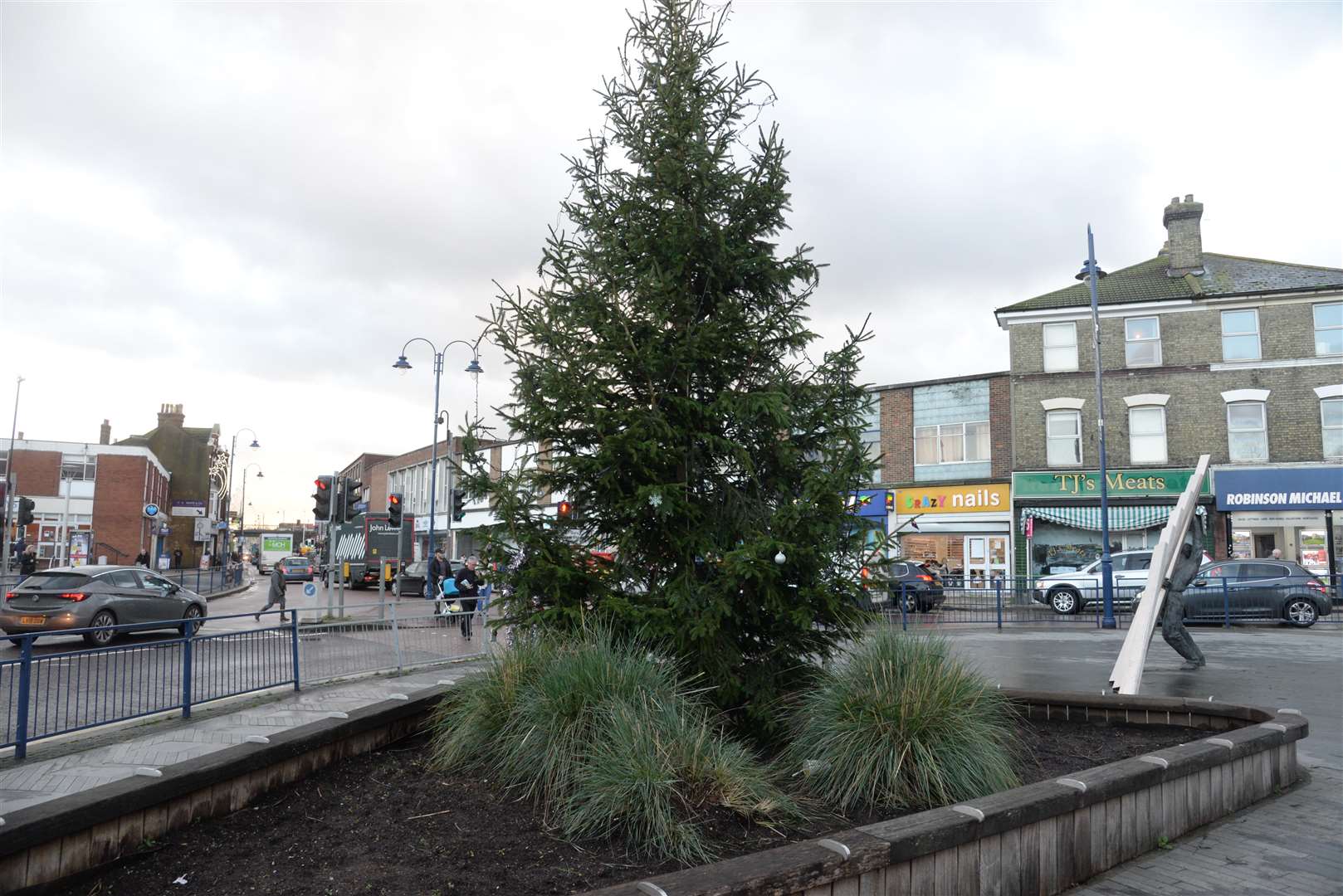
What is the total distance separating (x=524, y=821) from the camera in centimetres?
489

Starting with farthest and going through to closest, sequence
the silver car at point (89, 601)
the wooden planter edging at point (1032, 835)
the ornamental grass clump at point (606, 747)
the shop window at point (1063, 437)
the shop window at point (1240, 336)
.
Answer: the shop window at point (1063, 437) → the shop window at point (1240, 336) → the silver car at point (89, 601) → the ornamental grass clump at point (606, 747) → the wooden planter edging at point (1032, 835)

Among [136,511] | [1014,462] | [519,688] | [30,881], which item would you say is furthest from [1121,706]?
[136,511]

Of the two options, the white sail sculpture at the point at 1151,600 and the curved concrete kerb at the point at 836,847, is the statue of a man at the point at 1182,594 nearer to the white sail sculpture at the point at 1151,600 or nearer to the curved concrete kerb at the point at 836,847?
the white sail sculpture at the point at 1151,600

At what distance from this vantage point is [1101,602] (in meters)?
25.4

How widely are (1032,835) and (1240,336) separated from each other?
31477mm

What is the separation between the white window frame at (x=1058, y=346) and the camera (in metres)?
32.5

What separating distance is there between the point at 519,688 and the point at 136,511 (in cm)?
6816

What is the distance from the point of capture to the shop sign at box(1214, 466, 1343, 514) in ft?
94.1

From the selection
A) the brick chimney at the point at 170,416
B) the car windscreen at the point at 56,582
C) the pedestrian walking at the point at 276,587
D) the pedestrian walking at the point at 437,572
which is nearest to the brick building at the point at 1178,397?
the pedestrian walking at the point at 437,572

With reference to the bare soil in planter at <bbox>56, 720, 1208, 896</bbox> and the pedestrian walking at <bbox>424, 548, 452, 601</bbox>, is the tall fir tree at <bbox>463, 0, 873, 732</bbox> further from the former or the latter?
the pedestrian walking at <bbox>424, 548, 452, 601</bbox>

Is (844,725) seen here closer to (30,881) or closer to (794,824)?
(794,824)

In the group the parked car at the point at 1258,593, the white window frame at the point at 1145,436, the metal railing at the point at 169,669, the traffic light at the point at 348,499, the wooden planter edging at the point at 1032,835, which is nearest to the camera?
the wooden planter edging at the point at 1032,835

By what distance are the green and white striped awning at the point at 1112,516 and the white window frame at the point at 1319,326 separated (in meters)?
6.61

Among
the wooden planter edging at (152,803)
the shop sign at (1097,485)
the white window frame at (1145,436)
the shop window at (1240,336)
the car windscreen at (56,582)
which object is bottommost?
the wooden planter edging at (152,803)
